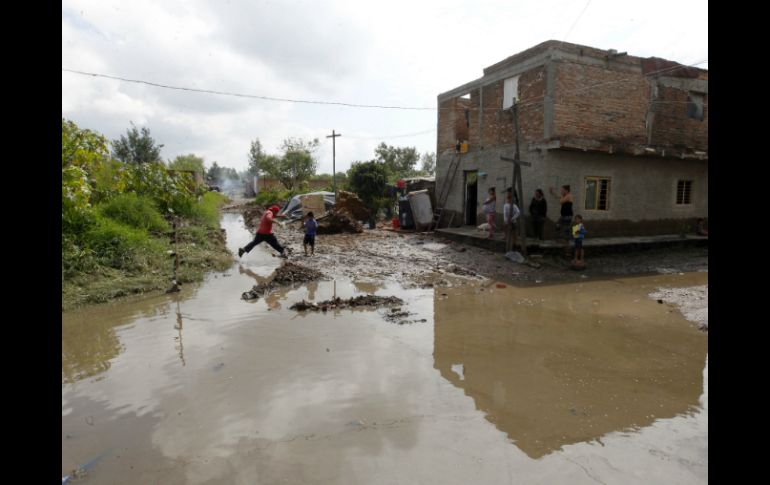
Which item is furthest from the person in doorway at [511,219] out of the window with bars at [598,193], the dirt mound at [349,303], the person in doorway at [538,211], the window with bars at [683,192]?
the window with bars at [683,192]

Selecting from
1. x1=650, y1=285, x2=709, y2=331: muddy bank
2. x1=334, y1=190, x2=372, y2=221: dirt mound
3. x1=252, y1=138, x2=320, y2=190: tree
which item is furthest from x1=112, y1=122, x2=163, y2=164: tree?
x1=650, y1=285, x2=709, y2=331: muddy bank

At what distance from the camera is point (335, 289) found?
9078mm

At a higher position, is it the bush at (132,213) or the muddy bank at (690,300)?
the bush at (132,213)

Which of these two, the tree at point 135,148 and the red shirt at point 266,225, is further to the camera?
the tree at point 135,148

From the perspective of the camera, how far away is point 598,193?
1362cm

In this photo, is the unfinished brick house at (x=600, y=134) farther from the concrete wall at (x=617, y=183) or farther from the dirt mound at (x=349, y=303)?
the dirt mound at (x=349, y=303)

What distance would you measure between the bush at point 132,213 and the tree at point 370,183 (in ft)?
41.1

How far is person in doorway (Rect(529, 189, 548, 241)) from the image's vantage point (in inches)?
497

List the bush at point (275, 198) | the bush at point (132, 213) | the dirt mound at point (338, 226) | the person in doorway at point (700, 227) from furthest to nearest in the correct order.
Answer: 1. the bush at point (275, 198)
2. the dirt mound at point (338, 226)
3. the person in doorway at point (700, 227)
4. the bush at point (132, 213)

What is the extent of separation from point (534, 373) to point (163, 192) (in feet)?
48.0

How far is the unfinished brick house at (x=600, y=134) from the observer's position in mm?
12805

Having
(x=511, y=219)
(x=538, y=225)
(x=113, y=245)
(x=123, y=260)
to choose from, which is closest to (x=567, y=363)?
(x=511, y=219)

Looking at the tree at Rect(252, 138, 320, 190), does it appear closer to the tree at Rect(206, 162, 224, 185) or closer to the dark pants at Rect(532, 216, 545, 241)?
the dark pants at Rect(532, 216, 545, 241)

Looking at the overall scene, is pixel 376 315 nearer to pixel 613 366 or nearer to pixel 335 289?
pixel 335 289
